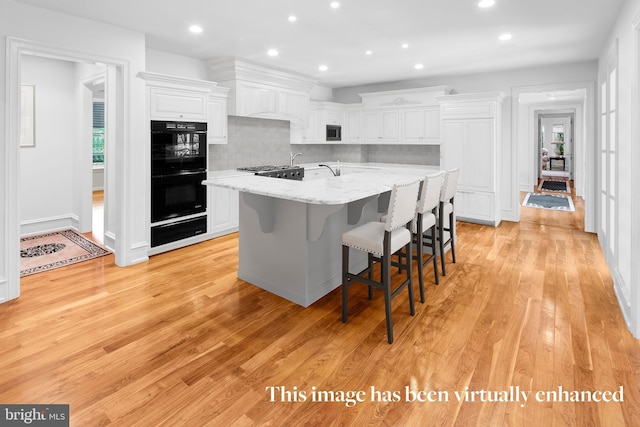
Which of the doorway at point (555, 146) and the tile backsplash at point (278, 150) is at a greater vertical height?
the doorway at point (555, 146)

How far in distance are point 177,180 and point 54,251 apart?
1741 mm

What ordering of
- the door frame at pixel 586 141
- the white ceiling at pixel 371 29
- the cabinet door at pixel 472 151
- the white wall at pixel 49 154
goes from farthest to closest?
1. the cabinet door at pixel 472 151
2. the door frame at pixel 586 141
3. the white wall at pixel 49 154
4. the white ceiling at pixel 371 29

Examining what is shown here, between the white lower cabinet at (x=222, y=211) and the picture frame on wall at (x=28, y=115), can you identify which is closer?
the picture frame on wall at (x=28, y=115)

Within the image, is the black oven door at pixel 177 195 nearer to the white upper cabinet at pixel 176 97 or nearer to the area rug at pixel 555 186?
the white upper cabinet at pixel 176 97

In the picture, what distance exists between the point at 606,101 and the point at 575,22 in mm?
1058

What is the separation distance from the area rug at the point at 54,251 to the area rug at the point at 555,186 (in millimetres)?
11009

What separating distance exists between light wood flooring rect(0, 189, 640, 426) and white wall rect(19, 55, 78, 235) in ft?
6.88

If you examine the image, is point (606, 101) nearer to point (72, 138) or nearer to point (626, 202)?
point (626, 202)

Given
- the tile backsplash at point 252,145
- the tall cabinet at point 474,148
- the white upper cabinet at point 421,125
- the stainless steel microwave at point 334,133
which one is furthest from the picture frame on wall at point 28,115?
the tall cabinet at point 474,148

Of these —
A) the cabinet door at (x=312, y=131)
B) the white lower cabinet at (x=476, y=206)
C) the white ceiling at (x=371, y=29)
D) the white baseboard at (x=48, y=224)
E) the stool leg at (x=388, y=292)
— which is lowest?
the stool leg at (x=388, y=292)

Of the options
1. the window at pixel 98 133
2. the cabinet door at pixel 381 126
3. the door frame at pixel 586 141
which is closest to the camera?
the door frame at pixel 586 141

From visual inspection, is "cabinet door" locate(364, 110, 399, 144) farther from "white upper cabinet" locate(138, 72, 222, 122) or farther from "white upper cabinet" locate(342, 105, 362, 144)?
"white upper cabinet" locate(138, 72, 222, 122)

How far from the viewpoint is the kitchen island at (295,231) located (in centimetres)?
302

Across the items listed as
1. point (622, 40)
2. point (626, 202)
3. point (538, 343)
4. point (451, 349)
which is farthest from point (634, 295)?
point (622, 40)
